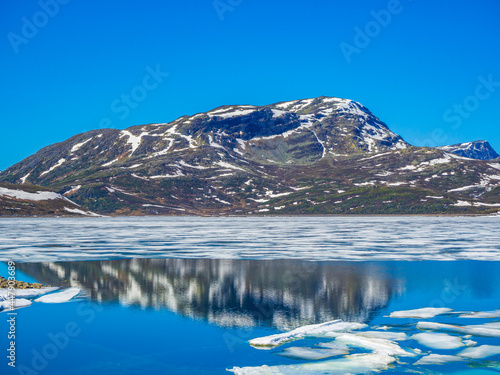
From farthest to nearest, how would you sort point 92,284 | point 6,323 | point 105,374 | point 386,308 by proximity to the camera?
point 92,284
point 386,308
point 6,323
point 105,374

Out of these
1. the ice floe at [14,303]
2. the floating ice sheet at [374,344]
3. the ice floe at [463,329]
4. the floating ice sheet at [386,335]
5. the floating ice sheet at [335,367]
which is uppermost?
the ice floe at [14,303]

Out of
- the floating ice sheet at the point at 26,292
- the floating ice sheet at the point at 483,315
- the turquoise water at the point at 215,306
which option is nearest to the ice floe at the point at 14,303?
the turquoise water at the point at 215,306

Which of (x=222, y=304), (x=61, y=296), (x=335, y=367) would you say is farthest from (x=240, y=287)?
(x=335, y=367)

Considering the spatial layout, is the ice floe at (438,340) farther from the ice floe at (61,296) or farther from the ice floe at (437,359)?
the ice floe at (61,296)

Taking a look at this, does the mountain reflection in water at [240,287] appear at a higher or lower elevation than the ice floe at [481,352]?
higher

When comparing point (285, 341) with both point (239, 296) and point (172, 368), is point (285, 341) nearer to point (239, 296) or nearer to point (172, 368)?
point (172, 368)

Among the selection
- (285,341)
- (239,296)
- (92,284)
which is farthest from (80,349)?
(92,284)

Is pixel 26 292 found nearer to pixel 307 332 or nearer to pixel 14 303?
pixel 14 303
